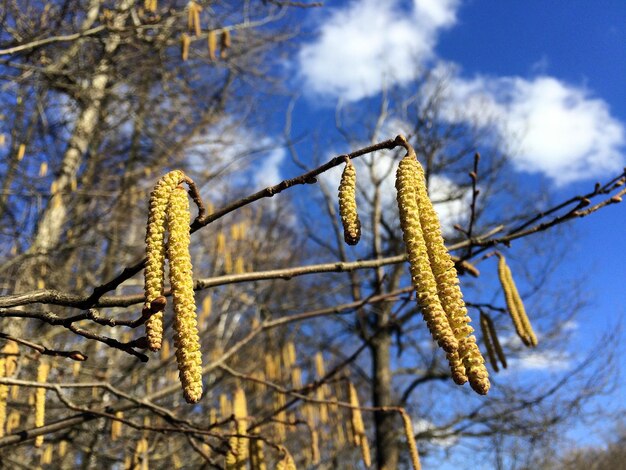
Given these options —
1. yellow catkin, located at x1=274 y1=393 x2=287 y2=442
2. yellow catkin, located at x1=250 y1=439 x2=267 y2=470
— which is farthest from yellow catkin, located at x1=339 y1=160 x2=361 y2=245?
yellow catkin, located at x1=274 y1=393 x2=287 y2=442

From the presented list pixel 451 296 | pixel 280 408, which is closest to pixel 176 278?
pixel 451 296

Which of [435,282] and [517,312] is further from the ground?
[517,312]

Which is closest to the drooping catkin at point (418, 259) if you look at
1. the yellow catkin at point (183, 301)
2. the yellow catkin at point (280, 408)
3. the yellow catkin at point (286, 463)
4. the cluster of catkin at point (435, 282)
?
the cluster of catkin at point (435, 282)

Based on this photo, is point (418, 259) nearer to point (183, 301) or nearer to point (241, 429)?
point (183, 301)

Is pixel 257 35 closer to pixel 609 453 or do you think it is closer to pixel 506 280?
pixel 506 280

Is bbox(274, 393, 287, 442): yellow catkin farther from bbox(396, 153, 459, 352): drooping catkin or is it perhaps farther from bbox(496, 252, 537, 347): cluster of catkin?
bbox(396, 153, 459, 352): drooping catkin

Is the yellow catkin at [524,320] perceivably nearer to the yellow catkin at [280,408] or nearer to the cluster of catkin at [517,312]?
the cluster of catkin at [517,312]
